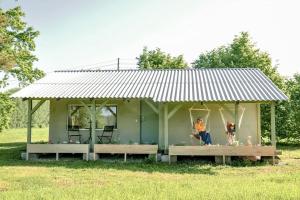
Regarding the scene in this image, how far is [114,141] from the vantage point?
18469 millimetres

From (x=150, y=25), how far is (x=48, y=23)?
5111 mm

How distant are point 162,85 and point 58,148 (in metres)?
5.32

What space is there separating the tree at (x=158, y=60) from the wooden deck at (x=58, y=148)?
20626 millimetres

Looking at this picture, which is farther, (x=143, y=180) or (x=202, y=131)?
(x=202, y=131)

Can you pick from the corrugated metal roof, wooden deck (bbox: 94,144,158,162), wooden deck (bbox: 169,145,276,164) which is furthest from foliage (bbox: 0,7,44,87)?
wooden deck (bbox: 169,145,276,164)

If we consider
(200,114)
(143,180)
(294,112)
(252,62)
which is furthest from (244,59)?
(143,180)

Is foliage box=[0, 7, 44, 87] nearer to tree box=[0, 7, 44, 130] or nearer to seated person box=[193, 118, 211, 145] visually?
tree box=[0, 7, 44, 130]

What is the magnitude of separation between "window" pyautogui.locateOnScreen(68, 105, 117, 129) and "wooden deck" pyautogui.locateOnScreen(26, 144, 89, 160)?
2.69 meters

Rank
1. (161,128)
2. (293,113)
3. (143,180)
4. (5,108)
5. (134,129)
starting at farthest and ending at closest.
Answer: (293,113) < (5,108) < (134,129) < (161,128) < (143,180)

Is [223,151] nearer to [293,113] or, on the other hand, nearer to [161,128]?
[161,128]

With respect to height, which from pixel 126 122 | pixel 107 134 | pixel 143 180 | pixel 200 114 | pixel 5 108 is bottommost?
pixel 143 180

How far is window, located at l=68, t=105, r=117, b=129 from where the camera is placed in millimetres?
18875

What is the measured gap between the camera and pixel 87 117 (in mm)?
19156

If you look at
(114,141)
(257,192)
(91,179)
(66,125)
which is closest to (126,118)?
(114,141)
